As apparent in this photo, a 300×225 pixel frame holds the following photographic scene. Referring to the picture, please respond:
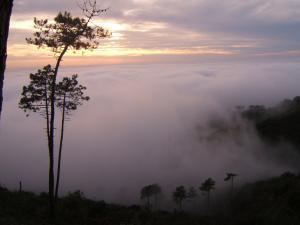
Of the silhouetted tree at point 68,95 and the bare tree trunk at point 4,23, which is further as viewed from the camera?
the silhouetted tree at point 68,95

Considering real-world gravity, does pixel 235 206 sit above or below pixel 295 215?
below

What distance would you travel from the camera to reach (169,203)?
5468 inches

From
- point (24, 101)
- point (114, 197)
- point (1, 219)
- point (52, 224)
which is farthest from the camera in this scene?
point (114, 197)

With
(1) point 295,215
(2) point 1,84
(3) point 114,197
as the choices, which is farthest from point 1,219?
(3) point 114,197

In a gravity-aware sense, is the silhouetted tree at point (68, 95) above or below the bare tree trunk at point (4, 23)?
above

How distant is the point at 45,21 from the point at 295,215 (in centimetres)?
4649

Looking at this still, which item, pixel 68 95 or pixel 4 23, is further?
pixel 68 95

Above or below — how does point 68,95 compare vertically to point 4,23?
above

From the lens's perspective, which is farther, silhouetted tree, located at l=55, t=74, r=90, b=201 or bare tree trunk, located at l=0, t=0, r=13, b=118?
silhouetted tree, located at l=55, t=74, r=90, b=201

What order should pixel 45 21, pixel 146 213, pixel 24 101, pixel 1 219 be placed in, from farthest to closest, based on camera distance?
pixel 146 213
pixel 24 101
pixel 45 21
pixel 1 219

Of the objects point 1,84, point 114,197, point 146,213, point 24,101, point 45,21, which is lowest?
point 114,197

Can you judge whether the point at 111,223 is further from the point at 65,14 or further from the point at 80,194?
the point at 65,14

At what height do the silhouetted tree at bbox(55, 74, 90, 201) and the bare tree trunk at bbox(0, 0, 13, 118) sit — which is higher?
the silhouetted tree at bbox(55, 74, 90, 201)

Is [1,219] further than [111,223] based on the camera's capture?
No
